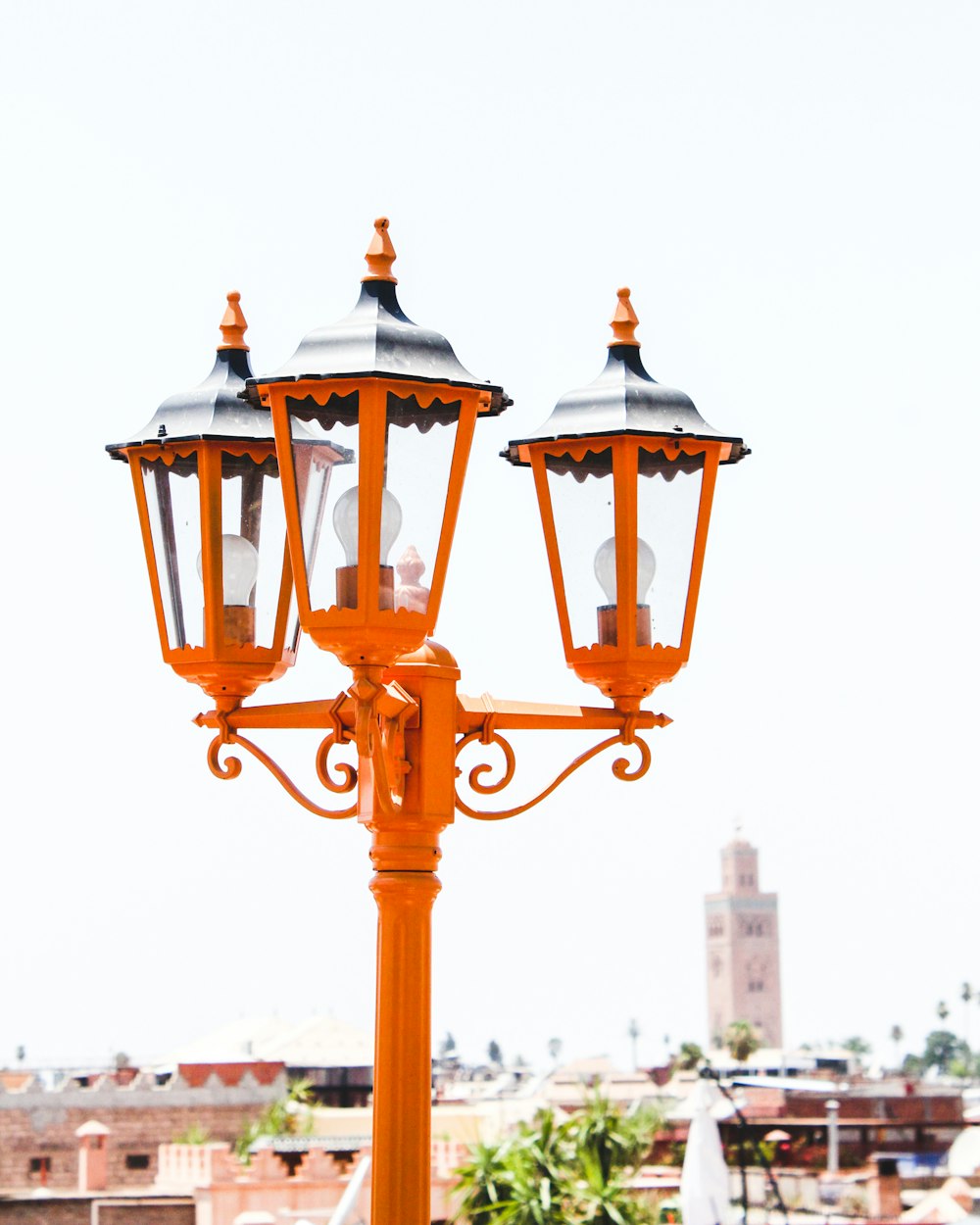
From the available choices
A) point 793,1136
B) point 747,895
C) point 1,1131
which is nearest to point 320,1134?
point 1,1131

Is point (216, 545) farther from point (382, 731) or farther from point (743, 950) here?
point (743, 950)

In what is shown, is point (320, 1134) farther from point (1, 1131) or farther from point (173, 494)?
point (173, 494)

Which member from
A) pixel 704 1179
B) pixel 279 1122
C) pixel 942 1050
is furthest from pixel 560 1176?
pixel 942 1050

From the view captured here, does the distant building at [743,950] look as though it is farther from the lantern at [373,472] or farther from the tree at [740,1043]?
the lantern at [373,472]

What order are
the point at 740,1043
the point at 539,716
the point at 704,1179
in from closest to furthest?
1. the point at 539,716
2. the point at 704,1179
3. the point at 740,1043

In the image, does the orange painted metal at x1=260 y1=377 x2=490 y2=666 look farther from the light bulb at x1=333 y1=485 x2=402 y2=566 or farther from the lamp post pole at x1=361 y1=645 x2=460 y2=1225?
the lamp post pole at x1=361 y1=645 x2=460 y2=1225

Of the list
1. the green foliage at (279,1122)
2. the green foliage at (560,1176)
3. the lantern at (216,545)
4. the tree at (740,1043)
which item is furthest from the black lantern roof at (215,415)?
the tree at (740,1043)

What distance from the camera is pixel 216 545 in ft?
13.4

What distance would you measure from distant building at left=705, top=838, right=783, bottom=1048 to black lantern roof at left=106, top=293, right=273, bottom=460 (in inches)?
6176

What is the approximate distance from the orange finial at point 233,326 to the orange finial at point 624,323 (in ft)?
2.67

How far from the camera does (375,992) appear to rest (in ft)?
12.2

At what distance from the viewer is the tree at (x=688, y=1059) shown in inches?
3042

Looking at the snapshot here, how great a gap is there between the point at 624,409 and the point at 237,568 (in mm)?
880

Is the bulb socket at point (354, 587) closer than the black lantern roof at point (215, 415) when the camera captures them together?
Yes
